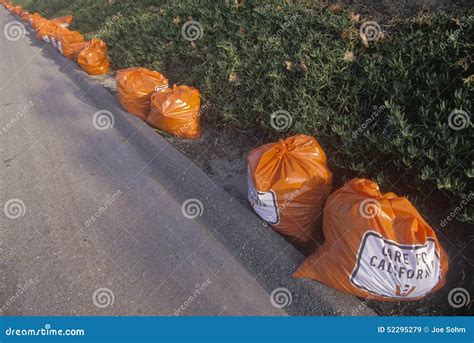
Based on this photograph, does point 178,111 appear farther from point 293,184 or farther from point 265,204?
point 293,184

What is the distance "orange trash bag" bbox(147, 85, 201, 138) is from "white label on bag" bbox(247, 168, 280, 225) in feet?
5.76

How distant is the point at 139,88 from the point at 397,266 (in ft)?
13.3

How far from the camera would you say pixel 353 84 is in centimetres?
331

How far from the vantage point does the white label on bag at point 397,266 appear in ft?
6.95

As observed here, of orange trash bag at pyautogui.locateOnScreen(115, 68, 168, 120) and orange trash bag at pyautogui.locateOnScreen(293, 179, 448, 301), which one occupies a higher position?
orange trash bag at pyautogui.locateOnScreen(293, 179, 448, 301)

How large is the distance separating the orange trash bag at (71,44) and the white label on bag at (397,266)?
7.92 m

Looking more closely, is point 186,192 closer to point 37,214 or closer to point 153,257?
point 153,257

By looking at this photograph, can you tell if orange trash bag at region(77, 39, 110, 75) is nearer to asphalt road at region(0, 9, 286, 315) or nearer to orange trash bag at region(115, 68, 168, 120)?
asphalt road at region(0, 9, 286, 315)

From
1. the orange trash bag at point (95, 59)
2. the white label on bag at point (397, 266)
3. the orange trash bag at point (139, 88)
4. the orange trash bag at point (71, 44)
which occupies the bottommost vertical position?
the orange trash bag at point (71, 44)

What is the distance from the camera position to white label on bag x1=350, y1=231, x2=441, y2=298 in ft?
6.95

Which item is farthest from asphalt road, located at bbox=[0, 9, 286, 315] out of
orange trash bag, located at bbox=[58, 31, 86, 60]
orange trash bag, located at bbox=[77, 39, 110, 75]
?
orange trash bag, located at bbox=[58, 31, 86, 60]

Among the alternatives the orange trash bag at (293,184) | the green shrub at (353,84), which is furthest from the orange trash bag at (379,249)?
the green shrub at (353,84)

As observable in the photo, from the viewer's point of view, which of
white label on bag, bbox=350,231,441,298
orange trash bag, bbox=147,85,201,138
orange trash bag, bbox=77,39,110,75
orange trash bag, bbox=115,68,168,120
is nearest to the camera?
white label on bag, bbox=350,231,441,298

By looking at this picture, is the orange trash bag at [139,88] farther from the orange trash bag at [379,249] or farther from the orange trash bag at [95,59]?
the orange trash bag at [379,249]
